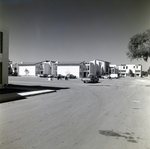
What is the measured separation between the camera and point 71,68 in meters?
60.2

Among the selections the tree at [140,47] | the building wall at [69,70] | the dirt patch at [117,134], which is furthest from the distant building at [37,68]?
the dirt patch at [117,134]

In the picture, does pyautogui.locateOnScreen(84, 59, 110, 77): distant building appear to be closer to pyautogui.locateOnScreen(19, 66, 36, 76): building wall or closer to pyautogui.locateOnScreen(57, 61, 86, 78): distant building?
pyautogui.locateOnScreen(57, 61, 86, 78): distant building

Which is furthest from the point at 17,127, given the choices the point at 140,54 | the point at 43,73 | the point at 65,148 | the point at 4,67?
the point at 43,73

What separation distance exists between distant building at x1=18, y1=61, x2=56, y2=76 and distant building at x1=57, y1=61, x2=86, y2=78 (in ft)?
8.56

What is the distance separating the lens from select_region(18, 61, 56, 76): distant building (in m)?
60.2

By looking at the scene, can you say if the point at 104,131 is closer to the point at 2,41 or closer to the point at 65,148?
the point at 65,148

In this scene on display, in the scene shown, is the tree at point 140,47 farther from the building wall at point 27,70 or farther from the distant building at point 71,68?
the building wall at point 27,70

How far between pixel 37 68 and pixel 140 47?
43.3 metres

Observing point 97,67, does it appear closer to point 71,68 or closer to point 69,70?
point 71,68

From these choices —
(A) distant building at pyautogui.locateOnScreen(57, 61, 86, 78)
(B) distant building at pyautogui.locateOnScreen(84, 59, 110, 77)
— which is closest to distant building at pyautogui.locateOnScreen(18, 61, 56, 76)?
(A) distant building at pyautogui.locateOnScreen(57, 61, 86, 78)

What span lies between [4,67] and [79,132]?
13.3 metres

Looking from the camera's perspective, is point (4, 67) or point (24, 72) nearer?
point (4, 67)

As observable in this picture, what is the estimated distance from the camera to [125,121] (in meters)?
6.16

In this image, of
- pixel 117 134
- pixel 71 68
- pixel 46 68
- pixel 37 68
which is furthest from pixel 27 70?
pixel 117 134
